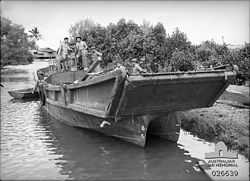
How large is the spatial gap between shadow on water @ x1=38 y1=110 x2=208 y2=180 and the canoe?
314mm

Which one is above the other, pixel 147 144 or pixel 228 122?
pixel 228 122

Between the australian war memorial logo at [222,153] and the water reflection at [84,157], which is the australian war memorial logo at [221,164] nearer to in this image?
the australian war memorial logo at [222,153]

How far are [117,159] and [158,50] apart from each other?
39.7ft

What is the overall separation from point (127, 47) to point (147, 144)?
40.0 feet

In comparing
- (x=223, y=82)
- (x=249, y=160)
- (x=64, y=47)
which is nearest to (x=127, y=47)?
(x=64, y=47)

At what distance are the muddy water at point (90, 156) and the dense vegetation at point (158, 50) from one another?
605cm

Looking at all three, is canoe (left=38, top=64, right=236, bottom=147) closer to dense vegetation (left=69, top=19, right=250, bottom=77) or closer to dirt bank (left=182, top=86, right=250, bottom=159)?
dirt bank (left=182, top=86, right=250, bottom=159)

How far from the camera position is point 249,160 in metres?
6.95

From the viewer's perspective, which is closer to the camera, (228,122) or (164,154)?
(164,154)

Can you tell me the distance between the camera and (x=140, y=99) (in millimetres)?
7512

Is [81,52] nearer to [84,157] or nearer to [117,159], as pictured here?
[84,157]

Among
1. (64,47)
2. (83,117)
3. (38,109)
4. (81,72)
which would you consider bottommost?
(38,109)

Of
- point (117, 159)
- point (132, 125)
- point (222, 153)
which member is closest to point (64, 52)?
point (132, 125)

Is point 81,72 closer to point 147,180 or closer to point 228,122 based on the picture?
point 228,122
